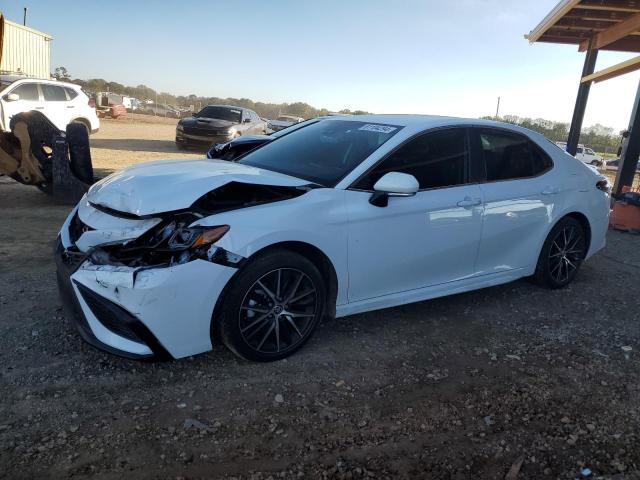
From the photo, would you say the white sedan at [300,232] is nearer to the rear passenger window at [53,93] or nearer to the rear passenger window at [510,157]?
the rear passenger window at [510,157]

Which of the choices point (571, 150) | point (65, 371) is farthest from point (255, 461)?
point (571, 150)

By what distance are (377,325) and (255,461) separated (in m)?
1.83

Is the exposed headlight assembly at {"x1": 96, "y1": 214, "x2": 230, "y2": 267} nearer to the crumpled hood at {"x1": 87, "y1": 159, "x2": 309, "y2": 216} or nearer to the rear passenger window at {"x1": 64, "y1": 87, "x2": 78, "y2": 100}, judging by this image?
the crumpled hood at {"x1": 87, "y1": 159, "x2": 309, "y2": 216}

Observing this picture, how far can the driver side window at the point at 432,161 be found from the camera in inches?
147

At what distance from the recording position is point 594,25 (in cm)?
1120

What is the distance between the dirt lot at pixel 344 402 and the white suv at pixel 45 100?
10575 millimetres

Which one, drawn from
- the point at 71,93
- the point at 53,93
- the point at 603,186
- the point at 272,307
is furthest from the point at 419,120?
the point at 71,93

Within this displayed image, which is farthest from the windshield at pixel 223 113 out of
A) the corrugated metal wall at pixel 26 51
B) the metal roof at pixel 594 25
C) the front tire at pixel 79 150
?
the corrugated metal wall at pixel 26 51

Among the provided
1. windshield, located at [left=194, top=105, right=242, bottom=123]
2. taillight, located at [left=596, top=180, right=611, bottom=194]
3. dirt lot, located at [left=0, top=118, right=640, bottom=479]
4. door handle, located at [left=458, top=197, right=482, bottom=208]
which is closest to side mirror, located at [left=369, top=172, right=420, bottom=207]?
door handle, located at [left=458, top=197, right=482, bottom=208]

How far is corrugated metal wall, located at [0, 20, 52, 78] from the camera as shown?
22.5 metres

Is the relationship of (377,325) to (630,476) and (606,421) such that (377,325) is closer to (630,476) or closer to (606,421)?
(606,421)

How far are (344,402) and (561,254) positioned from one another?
10.3 feet

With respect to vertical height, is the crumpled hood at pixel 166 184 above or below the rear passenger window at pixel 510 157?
below

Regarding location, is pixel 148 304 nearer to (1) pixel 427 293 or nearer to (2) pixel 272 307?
(2) pixel 272 307
